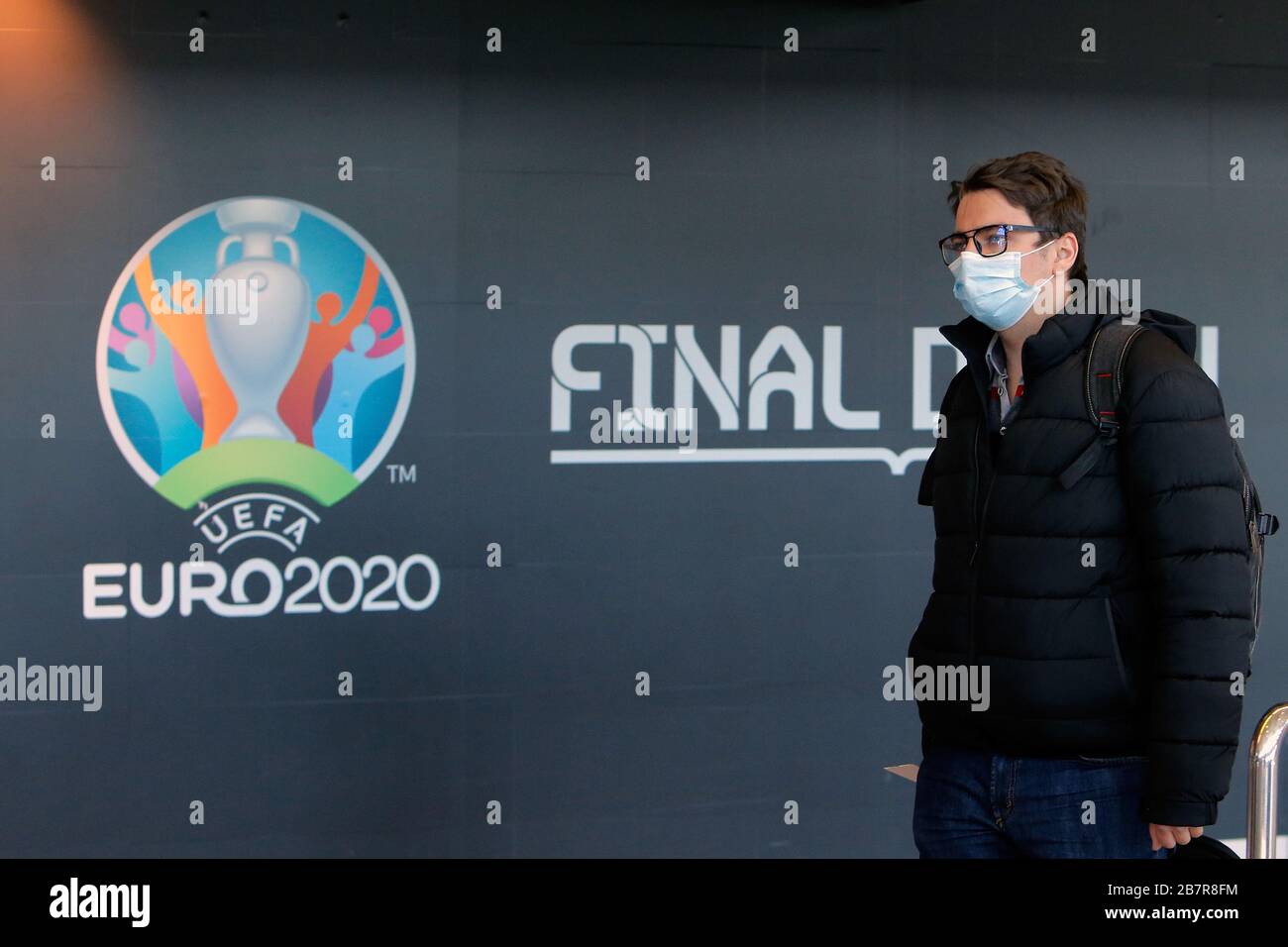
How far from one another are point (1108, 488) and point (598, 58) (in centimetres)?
263

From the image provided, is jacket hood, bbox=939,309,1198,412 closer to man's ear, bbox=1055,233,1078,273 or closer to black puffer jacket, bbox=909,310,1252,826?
black puffer jacket, bbox=909,310,1252,826

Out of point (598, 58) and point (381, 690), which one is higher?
point (598, 58)

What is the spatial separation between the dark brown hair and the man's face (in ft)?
0.03

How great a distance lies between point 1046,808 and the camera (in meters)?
2.02

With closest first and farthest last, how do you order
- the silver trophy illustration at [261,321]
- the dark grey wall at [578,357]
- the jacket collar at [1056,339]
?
1. the jacket collar at [1056,339]
2. the dark grey wall at [578,357]
3. the silver trophy illustration at [261,321]

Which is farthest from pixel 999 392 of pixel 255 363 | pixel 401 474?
pixel 255 363

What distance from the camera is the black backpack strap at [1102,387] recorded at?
202 centimetres

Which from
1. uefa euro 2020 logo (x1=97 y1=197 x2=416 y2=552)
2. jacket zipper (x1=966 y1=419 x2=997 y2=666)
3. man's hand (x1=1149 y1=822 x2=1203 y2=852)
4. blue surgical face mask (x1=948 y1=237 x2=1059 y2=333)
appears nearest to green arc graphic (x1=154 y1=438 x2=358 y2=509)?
uefa euro 2020 logo (x1=97 y1=197 x2=416 y2=552)

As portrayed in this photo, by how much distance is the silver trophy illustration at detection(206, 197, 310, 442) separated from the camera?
13.1ft

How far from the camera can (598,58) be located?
420 cm

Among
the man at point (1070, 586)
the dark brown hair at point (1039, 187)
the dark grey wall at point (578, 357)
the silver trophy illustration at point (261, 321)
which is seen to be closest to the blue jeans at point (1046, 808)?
the man at point (1070, 586)

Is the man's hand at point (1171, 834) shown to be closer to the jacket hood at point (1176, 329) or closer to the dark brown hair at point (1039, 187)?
the jacket hood at point (1176, 329)
